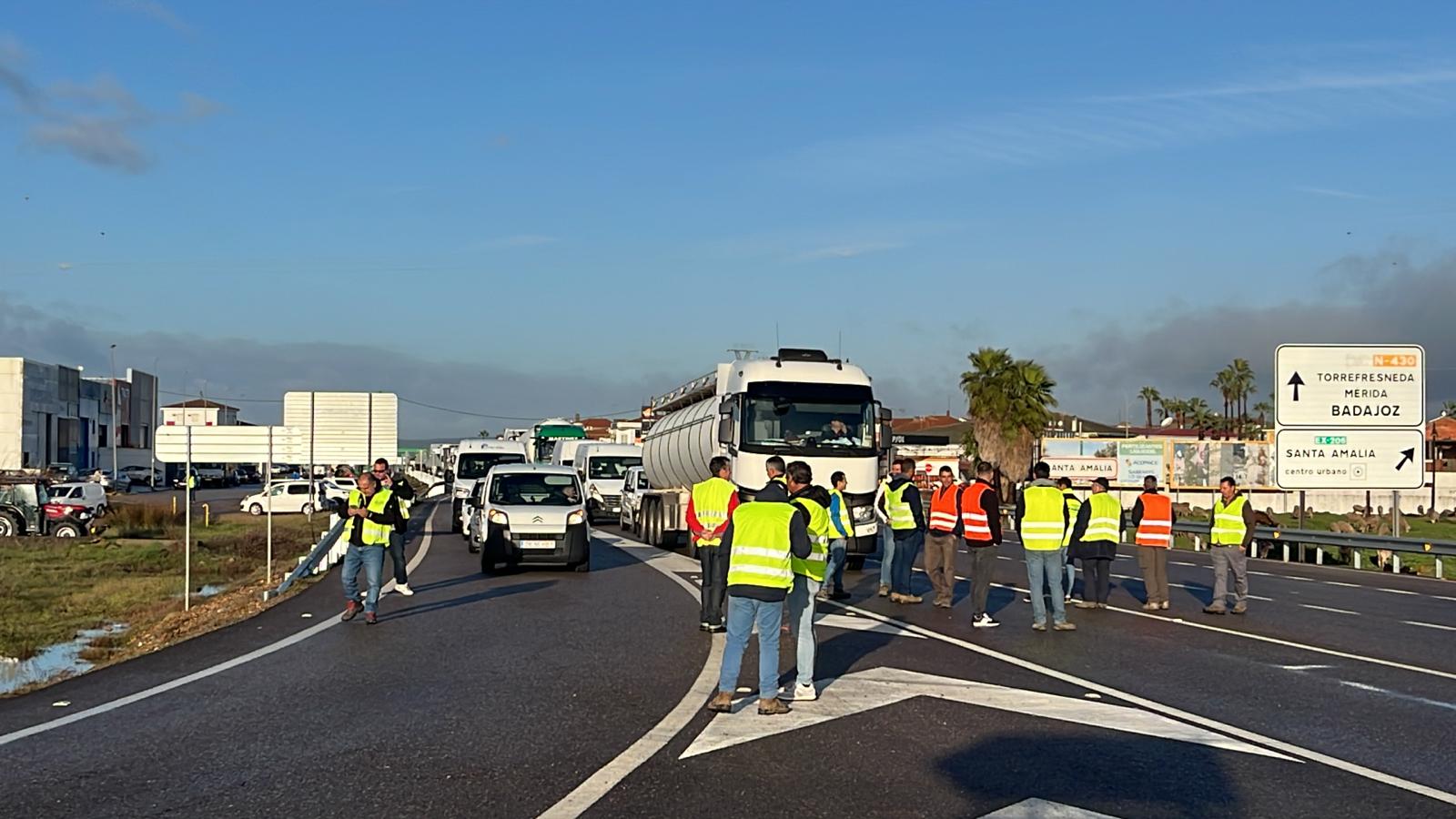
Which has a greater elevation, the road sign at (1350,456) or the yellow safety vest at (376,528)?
the road sign at (1350,456)

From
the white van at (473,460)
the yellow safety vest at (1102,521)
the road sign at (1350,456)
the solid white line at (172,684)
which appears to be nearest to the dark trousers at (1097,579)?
the yellow safety vest at (1102,521)

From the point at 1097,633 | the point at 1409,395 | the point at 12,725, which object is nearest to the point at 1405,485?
the point at 1409,395

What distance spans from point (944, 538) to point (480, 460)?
24.0 m

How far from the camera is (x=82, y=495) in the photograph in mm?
41312

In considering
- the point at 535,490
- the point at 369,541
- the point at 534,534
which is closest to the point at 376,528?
the point at 369,541

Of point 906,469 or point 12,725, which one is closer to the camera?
point 12,725

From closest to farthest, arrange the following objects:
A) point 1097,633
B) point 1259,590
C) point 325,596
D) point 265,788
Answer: point 265,788, point 1097,633, point 325,596, point 1259,590

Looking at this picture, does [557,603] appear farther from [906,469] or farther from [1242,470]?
[1242,470]

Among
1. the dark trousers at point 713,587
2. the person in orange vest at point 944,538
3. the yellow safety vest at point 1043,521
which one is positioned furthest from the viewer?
the person in orange vest at point 944,538

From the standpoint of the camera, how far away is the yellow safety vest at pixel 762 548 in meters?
10.0

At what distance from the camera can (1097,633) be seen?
50.9ft

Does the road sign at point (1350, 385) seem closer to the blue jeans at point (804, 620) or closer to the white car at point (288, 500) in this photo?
the blue jeans at point (804, 620)

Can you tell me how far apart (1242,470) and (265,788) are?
63.4m

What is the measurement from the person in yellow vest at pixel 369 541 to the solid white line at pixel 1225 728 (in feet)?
20.8
